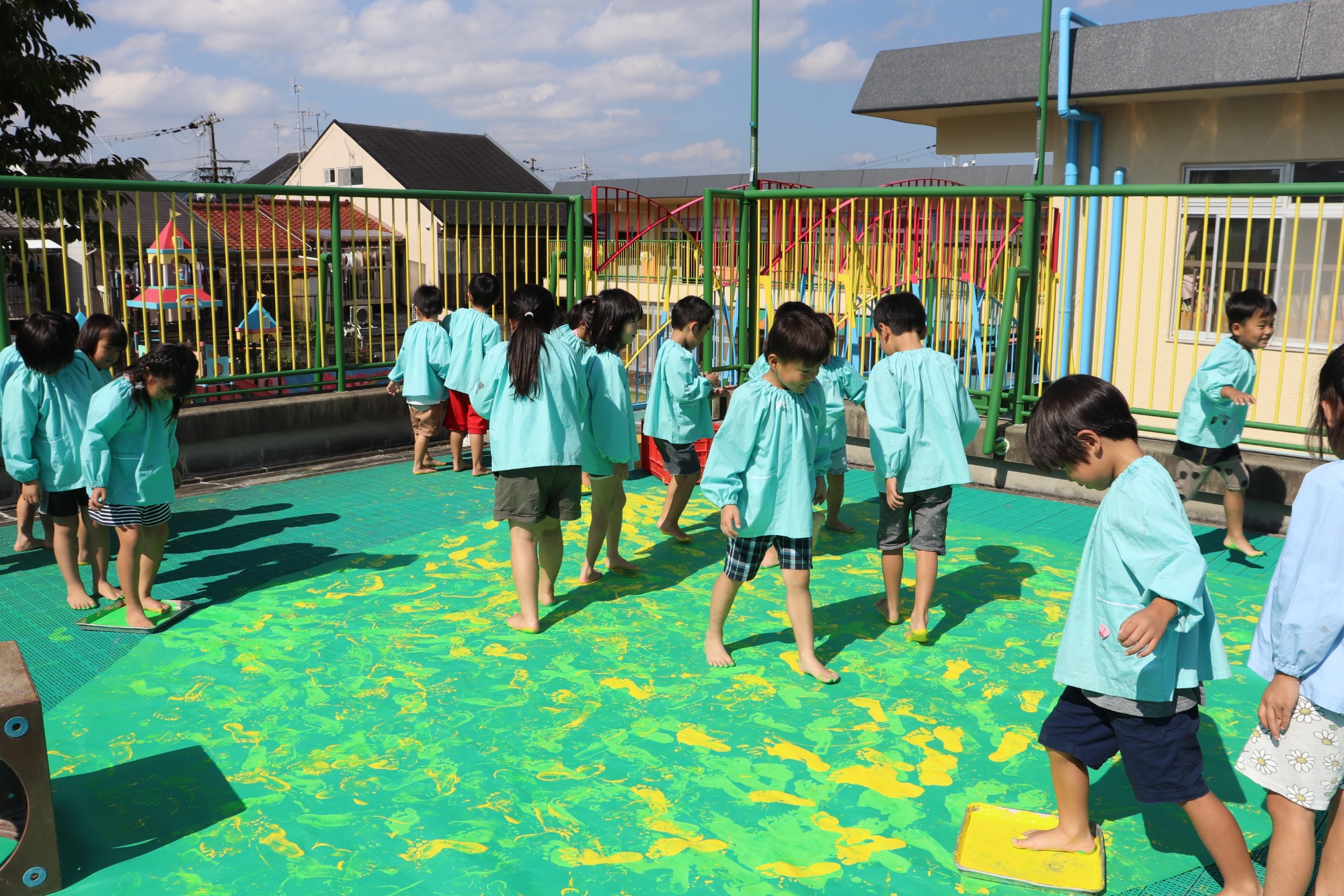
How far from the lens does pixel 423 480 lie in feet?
26.6

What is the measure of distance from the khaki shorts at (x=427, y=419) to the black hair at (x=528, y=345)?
3347 mm

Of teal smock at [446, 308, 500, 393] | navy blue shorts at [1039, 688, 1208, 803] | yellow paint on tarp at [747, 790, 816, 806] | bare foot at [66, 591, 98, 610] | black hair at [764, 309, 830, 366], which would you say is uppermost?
black hair at [764, 309, 830, 366]

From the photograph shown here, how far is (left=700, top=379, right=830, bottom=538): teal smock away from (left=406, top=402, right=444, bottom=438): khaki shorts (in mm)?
4345

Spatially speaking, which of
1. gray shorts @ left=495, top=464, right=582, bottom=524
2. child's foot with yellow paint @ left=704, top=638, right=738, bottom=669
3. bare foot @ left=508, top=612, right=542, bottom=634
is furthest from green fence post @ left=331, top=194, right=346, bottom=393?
child's foot with yellow paint @ left=704, top=638, right=738, bottom=669

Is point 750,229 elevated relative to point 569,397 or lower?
elevated

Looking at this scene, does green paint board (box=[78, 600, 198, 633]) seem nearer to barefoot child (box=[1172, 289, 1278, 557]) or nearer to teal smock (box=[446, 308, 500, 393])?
teal smock (box=[446, 308, 500, 393])

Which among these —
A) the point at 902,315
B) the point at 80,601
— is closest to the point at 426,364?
the point at 80,601

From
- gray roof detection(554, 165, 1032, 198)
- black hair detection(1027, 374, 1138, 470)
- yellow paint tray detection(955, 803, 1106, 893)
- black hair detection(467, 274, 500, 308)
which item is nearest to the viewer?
black hair detection(1027, 374, 1138, 470)

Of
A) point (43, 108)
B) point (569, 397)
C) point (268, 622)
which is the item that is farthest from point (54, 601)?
point (43, 108)

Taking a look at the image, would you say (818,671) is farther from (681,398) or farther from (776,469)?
(681,398)

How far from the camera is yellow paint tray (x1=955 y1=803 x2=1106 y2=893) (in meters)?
2.93

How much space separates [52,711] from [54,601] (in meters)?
1.47

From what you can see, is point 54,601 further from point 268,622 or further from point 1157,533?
point 1157,533

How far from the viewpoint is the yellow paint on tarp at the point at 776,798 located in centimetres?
341
